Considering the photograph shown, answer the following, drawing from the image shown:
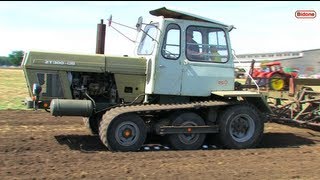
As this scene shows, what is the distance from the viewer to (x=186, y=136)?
8766mm

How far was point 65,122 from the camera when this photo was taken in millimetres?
11500

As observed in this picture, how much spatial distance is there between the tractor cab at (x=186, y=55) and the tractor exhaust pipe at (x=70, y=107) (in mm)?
1216

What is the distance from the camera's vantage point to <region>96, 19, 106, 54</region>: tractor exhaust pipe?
8.70 m

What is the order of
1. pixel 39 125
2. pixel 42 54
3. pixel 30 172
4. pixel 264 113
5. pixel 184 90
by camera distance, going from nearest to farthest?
pixel 30 172 < pixel 42 54 < pixel 184 90 < pixel 264 113 < pixel 39 125

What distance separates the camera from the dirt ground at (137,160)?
21.7 ft

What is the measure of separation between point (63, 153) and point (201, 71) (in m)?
2.97

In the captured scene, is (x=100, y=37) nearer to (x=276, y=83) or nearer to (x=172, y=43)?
(x=172, y=43)

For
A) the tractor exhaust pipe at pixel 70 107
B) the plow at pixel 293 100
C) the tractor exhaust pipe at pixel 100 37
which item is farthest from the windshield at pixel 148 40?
the plow at pixel 293 100

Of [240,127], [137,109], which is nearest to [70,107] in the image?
Answer: [137,109]

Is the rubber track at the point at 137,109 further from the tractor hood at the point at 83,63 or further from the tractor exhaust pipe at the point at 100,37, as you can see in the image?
the tractor exhaust pipe at the point at 100,37

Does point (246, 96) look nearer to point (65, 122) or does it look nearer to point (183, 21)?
point (183, 21)

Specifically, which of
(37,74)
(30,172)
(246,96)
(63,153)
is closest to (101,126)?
(63,153)

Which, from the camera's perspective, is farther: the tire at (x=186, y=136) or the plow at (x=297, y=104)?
the plow at (x=297, y=104)

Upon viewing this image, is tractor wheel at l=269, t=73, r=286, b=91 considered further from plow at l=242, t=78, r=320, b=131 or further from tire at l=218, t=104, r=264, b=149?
tire at l=218, t=104, r=264, b=149
